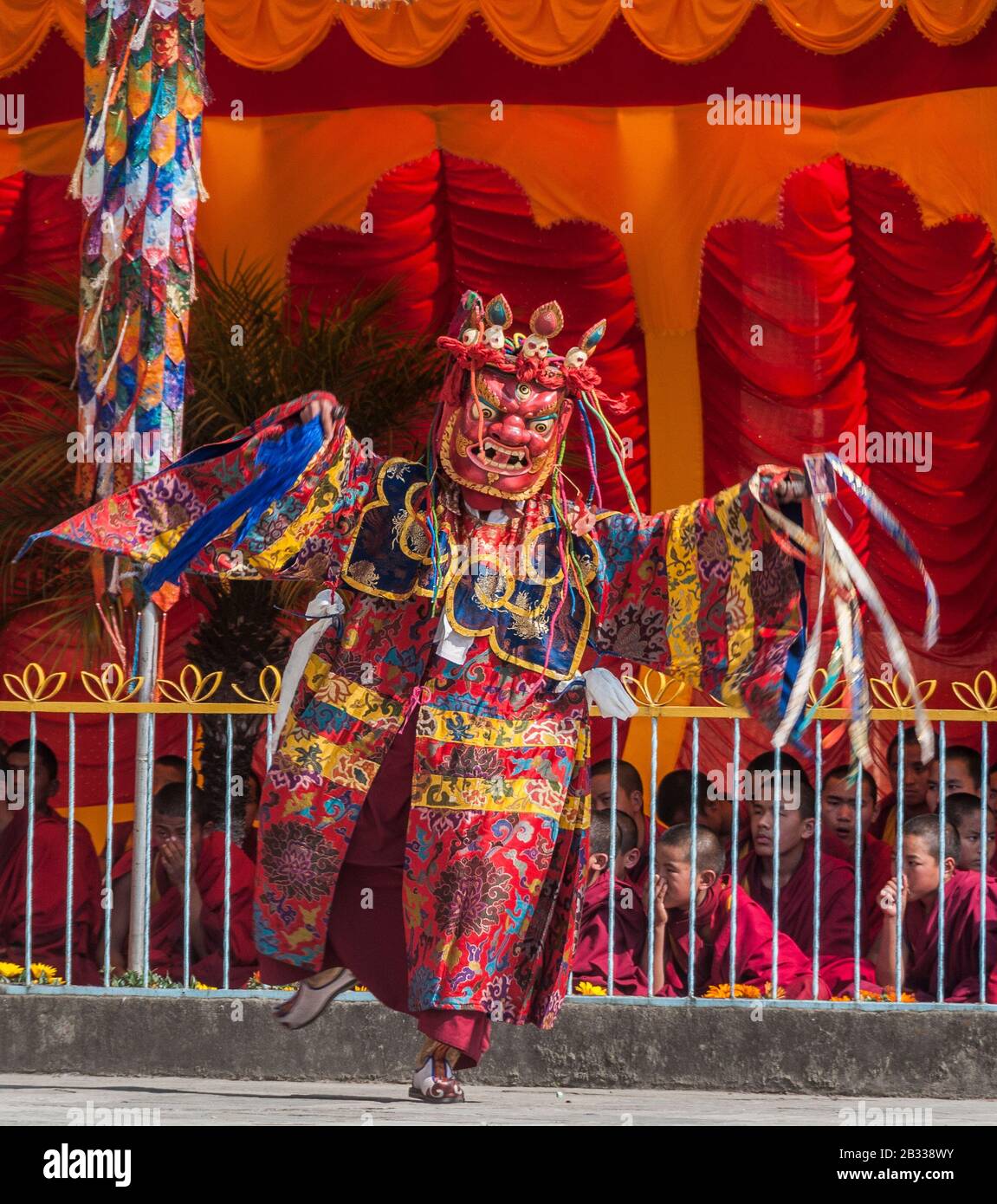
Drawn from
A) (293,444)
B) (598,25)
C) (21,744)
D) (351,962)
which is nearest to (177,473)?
(293,444)

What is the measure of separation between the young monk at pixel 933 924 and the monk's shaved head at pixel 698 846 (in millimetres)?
626

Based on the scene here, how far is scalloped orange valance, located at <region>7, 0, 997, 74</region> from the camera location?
9117 millimetres

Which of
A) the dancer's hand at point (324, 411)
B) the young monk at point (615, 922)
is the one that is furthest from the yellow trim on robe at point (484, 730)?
the young monk at point (615, 922)

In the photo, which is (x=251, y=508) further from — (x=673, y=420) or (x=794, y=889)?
(x=673, y=420)

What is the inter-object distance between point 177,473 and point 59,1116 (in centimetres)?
160

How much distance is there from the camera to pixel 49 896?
8234 mm

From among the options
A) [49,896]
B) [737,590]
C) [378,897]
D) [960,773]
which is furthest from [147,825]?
[960,773]

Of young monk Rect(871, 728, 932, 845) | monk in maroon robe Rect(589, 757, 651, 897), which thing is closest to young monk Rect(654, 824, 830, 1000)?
monk in maroon robe Rect(589, 757, 651, 897)

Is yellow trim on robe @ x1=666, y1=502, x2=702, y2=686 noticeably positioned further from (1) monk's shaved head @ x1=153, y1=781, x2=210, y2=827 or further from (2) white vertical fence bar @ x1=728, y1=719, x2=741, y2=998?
(1) monk's shaved head @ x1=153, y1=781, x2=210, y2=827

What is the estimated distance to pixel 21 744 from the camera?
8945 millimetres

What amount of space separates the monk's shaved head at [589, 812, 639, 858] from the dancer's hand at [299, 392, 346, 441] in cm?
236

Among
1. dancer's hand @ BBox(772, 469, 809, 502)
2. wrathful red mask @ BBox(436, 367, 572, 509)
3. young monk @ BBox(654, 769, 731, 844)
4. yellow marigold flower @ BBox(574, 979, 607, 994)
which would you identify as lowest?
yellow marigold flower @ BBox(574, 979, 607, 994)

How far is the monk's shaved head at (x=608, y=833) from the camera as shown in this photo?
25.9 ft

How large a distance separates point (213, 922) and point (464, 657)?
227 cm
